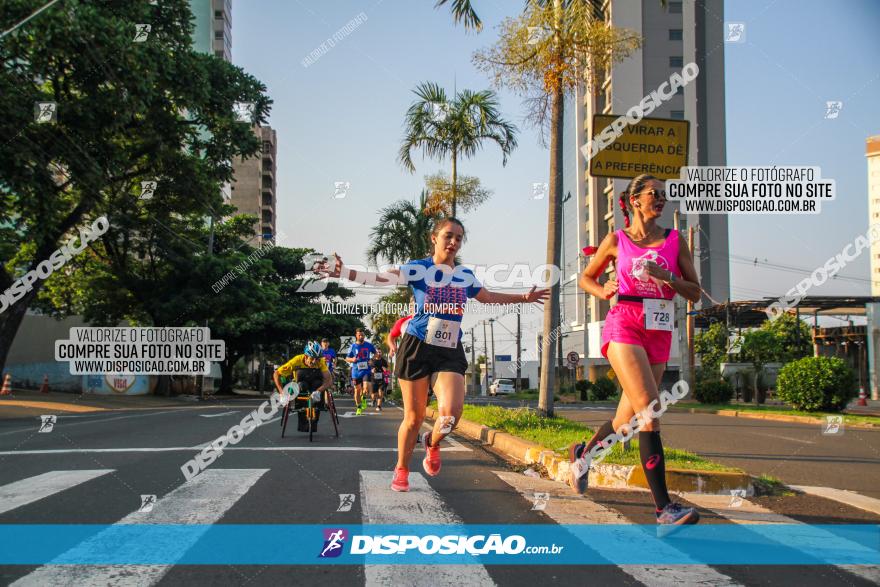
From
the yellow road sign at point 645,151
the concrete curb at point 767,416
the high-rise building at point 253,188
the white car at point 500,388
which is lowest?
the white car at point 500,388

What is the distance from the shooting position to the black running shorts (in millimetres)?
5844

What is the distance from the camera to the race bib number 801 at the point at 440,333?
5824 millimetres

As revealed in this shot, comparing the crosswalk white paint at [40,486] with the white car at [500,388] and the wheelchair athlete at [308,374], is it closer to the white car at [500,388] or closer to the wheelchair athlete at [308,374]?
the wheelchair athlete at [308,374]

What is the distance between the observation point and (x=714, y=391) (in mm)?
28766

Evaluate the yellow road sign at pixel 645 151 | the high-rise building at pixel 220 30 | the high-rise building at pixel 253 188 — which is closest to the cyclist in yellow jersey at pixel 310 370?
the yellow road sign at pixel 645 151

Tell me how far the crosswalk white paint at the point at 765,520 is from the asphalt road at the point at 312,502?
0.04 metres

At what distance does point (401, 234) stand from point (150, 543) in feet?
76.0

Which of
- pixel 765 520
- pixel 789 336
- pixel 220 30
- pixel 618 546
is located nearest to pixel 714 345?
pixel 789 336

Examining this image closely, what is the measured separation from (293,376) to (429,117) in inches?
455

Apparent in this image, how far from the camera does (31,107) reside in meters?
19.1

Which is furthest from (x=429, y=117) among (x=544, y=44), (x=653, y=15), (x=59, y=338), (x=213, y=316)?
(x=653, y=15)

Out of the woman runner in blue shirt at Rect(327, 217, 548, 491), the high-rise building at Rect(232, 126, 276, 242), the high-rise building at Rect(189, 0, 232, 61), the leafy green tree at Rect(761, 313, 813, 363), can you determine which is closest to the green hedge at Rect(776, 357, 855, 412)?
the woman runner in blue shirt at Rect(327, 217, 548, 491)

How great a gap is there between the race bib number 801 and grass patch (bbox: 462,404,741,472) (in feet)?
7.89

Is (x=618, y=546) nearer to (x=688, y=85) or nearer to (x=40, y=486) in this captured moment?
(x=40, y=486)
